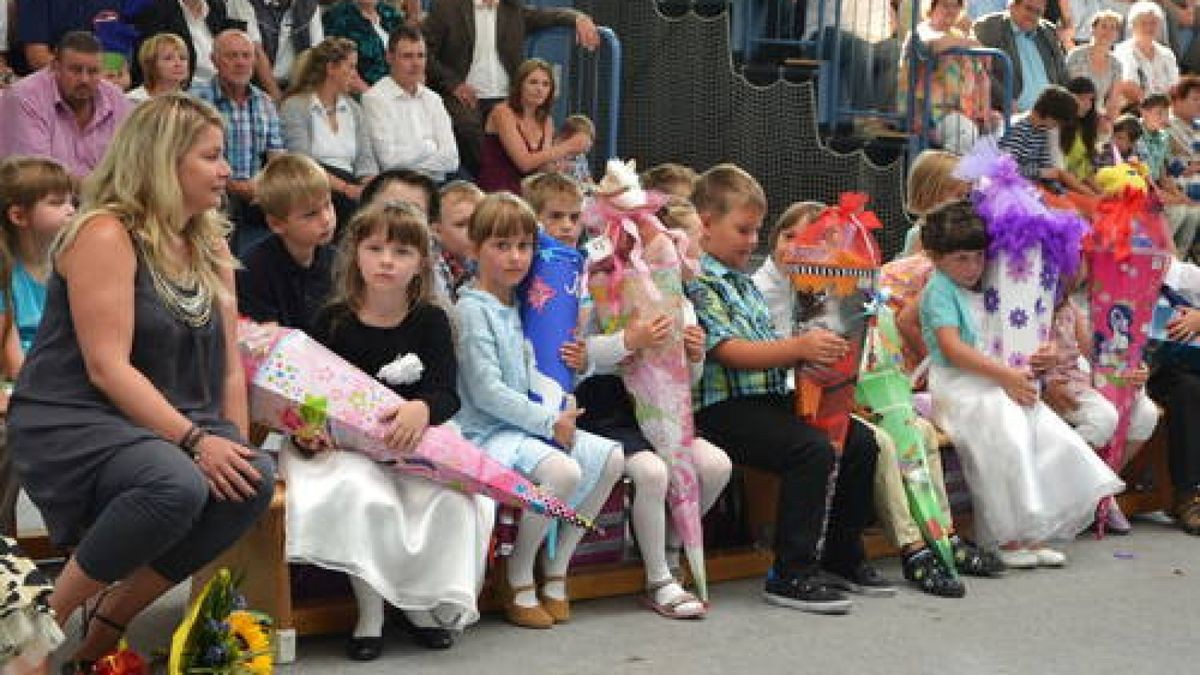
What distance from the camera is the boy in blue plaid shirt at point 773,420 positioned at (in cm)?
579

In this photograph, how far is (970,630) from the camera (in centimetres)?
562

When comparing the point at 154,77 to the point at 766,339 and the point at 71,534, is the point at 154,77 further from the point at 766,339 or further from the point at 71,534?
the point at 71,534

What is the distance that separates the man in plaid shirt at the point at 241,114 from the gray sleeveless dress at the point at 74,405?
3.60m

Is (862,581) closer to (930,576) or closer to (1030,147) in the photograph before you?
(930,576)

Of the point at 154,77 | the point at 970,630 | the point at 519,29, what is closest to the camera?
the point at 970,630

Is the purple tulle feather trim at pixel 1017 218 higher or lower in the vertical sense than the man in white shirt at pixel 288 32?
lower

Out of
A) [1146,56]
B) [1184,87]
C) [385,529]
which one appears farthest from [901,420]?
[1146,56]

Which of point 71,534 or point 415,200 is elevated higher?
point 415,200

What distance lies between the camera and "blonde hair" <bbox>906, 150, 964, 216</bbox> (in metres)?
7.14

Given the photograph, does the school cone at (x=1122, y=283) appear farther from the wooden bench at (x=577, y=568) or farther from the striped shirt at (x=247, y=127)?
the striped shirt at (x=247, y=127)

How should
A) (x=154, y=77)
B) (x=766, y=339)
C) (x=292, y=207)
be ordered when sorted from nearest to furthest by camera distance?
1. (x=292, y=207)
2. (x=766, y=339)
3. (x=154, y=77)

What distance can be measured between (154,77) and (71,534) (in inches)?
157

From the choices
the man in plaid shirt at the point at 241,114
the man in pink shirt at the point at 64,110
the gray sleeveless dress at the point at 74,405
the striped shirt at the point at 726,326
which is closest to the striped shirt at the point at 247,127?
the man in plaid shirt at the point at 241,114

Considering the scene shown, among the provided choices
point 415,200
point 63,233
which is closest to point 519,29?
point 415,200
